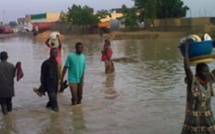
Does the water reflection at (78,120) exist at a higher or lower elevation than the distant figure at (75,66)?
lower

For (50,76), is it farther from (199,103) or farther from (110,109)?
(199,103)

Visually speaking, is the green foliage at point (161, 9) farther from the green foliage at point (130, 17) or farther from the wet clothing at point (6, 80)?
the wet clothing at point (6, 80)

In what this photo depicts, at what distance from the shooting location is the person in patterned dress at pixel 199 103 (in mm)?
4957

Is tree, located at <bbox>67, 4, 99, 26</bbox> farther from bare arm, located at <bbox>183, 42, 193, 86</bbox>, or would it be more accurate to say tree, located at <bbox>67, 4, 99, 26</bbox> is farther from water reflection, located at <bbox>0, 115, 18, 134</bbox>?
bare arm, located at <bbox>183, 42, 193, 86</bbox>

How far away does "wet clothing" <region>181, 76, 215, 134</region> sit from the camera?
497cm

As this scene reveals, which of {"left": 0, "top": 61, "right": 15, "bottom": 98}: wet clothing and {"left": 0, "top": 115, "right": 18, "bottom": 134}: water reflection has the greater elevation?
{"left": 0, "top": 61, "right": 15, "bottom": 98}: wet clothing

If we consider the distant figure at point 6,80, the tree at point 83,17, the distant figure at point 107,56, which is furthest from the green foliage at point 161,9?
the distant figure at point 6,80

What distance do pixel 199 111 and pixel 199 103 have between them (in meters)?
0.10

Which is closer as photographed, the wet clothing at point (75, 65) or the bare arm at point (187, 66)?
the bare arm at point (187, 66)

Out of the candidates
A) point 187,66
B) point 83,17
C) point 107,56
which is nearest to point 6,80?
point 187,66

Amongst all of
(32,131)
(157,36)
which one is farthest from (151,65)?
(157,36)

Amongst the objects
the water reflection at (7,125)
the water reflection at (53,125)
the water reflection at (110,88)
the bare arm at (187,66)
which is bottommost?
the water reflection at (110,88)

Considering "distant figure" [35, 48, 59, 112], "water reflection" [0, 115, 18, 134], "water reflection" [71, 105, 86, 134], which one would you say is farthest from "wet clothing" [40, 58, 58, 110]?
"water reflection" [0, 115, 18, 134]

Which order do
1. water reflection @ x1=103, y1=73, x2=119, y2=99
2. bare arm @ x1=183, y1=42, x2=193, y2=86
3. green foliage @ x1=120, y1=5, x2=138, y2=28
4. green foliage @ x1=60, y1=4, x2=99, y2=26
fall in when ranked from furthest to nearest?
green foliage @ x1=60, y1=4, x2=99, y2=26 < green foliage @ x1=120, y1=5, x2=138, y2=28 < water reflection @ x1=103, y1=73, x2=119, y2=99 < bare arm @ x1=183, y1=42, x2=193, y2=86
